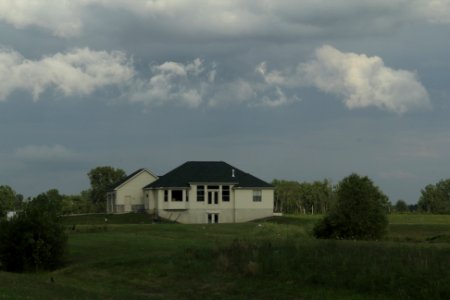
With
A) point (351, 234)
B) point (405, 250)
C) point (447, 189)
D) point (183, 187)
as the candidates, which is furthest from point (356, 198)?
point (447, 189)

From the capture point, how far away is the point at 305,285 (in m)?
21.9

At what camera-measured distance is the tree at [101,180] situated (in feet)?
391

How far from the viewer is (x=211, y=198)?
77.6 m

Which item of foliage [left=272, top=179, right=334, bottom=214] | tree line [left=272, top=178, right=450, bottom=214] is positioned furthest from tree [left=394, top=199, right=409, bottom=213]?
foliage [left=272, top=179, right=334, bottom=214]

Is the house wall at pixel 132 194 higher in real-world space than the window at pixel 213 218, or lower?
higher

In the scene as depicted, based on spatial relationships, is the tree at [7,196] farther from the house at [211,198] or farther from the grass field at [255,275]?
the grass field at [255,275]

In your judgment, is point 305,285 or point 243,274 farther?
point 243,274

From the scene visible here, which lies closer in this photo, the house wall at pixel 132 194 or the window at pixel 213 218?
the window at pixel 213 218

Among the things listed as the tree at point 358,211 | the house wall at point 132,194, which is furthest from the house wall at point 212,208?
the tree at point 358,211

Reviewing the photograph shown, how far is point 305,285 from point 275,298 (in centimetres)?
164

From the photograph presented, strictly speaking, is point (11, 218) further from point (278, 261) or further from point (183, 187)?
point (183, 187)

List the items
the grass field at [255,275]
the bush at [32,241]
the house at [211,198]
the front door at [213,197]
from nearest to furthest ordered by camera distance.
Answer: the grass field at [255,275]
the bush at [32,241]
the house at [211,198]
the front door at [213,197]

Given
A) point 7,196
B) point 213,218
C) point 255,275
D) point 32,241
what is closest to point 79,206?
point 7,196

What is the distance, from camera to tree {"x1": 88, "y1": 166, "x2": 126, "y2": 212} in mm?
119312
